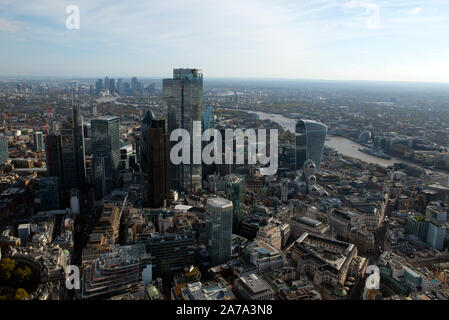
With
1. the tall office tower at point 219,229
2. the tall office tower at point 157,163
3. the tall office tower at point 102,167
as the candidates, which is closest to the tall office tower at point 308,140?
the tall office tower at point 157,163

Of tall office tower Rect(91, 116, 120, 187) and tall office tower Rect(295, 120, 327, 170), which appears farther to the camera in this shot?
tall office tower Rect(295, 120, 327, 170)

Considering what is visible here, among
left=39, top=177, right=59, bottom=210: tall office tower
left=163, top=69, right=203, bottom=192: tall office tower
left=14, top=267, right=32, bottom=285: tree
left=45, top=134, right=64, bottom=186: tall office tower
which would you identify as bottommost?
left=14, top=267, right=32, bottom=285: tree

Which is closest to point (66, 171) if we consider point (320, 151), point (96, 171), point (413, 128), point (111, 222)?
point (96, 171)

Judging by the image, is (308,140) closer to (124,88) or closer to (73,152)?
(73,152)

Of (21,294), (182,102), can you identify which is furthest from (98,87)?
(21,294)

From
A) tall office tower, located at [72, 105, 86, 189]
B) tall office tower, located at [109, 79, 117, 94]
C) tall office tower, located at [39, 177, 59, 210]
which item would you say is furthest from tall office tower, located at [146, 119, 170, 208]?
tall office tower, located at [109, 79, 117, 94]

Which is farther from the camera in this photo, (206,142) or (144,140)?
(206,142)

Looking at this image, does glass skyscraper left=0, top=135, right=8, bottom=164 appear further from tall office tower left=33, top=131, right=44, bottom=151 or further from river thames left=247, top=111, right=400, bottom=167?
river thames left=247, top=111, right=400, bottom=167
